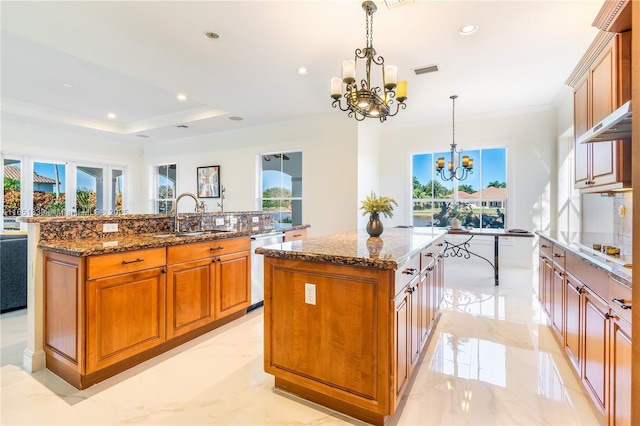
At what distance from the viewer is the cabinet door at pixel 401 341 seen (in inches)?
64.9

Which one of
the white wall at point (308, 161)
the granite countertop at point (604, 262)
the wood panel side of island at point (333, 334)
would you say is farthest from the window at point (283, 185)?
the granite countertop at point (604, 262)

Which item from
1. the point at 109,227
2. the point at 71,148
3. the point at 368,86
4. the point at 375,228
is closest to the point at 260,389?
the point at 375,228

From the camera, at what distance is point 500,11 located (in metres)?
2.53

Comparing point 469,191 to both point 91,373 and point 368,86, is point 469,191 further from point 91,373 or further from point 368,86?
point 91,373

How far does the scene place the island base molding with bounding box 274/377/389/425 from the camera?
1.70m

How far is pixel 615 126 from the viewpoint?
149 cm

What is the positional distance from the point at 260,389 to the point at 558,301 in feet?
8.02

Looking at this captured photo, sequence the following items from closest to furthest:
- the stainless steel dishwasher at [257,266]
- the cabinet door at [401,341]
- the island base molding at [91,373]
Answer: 1. the cabinet door at [401,341]
2. the island base molding at [91,373]
3. the stainless steel dishwasher at [257,266]

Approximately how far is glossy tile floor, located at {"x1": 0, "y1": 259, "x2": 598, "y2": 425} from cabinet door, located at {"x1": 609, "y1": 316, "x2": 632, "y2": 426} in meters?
0.41

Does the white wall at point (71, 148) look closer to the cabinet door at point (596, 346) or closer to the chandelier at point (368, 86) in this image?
the chandelier at point (368, 86)

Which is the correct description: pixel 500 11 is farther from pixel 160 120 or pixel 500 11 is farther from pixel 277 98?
pixel 160 120

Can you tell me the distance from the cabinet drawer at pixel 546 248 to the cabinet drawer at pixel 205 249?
2937mm

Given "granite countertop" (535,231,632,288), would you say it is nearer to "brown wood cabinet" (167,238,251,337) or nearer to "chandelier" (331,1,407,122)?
"chandelier" (331,1,407,122)

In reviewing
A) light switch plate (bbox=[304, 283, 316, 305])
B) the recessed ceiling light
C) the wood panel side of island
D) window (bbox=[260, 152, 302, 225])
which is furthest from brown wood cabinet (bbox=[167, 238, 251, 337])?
the recessed ceiling light
